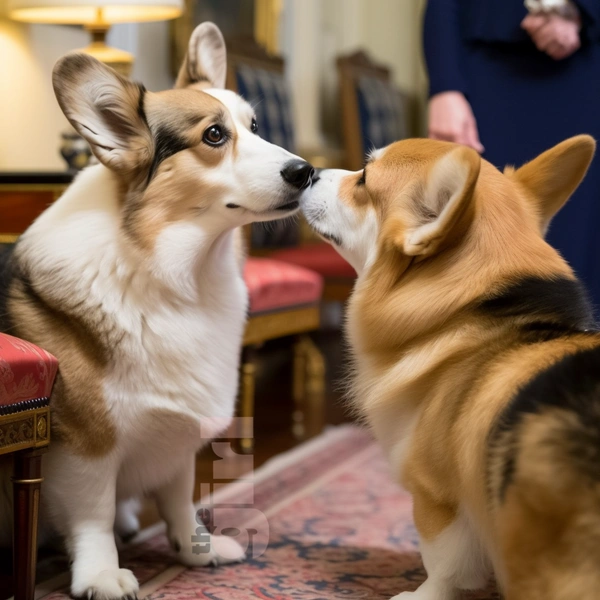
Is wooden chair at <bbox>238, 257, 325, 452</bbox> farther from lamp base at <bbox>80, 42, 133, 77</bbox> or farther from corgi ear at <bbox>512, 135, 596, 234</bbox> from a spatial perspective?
corgi ear at <bbox>512, 135, 596, 234</bbox>

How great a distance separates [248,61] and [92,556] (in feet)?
9.89

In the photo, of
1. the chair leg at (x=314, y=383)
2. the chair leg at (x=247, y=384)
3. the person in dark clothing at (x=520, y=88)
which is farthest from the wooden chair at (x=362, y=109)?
the person in dark clothing at (x=520, y=88)

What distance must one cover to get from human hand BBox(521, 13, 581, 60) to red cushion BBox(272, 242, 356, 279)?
69.8 inches

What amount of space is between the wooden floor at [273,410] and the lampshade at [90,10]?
1.48 metres

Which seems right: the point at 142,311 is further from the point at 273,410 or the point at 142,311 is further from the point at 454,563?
the point at 273,410

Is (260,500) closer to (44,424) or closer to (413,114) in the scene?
(44,424)

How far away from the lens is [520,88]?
2.52 meters

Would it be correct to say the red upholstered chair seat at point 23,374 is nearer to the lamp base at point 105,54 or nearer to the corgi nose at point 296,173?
the corgi nose at point 296,173

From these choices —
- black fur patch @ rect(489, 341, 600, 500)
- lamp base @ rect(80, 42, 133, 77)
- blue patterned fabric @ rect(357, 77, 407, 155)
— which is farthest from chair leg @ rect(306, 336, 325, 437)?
black fur patch @ rect(489, 341, 600, 500)

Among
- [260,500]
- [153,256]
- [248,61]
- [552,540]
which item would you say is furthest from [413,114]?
[552,540]

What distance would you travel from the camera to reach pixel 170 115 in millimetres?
1879

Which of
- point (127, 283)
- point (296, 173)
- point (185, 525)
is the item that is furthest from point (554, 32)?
point (185, 525)

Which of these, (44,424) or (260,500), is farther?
(260,500)

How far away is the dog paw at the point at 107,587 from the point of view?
1.73m
